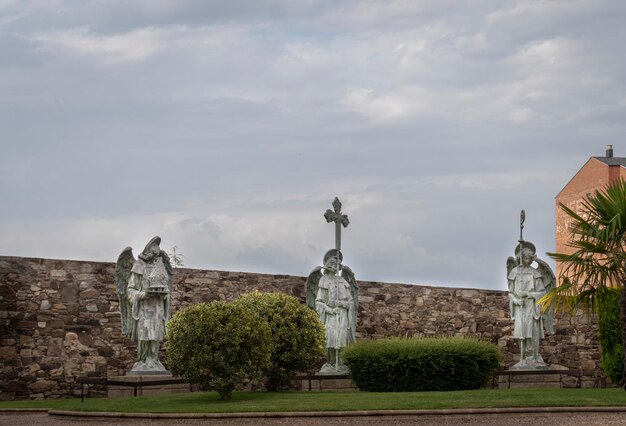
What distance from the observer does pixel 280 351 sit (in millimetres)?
21500

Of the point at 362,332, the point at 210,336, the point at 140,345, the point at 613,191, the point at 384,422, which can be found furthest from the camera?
the point at 362,332

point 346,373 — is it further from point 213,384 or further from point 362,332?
point 213,384

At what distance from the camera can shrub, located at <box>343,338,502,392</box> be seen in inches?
859

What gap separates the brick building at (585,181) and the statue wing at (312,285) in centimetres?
2127

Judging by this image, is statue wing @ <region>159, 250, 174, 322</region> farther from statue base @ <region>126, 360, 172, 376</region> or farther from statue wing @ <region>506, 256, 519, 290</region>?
statue wing @ <region>506, 256, 519, 290</region>

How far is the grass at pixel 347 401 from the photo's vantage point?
697 inches

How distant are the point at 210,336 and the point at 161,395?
247cm

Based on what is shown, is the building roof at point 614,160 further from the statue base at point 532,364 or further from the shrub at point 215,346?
the shrub at point 215,346

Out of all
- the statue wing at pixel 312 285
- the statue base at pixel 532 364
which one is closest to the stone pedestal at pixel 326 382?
the statue wing at pixel 312 285

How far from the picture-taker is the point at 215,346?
62.8ft

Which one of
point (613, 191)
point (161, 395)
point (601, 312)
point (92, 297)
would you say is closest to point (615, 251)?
point (613, 191)

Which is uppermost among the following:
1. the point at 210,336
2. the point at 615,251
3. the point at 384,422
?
the point at 615,251

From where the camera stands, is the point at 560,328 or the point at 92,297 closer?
the point at 92,297

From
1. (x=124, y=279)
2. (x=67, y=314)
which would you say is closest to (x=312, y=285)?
(x=124, y=279)
